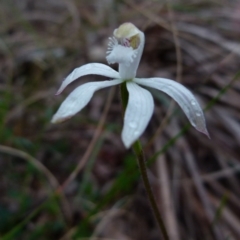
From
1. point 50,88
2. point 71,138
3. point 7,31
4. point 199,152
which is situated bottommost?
point 199,152

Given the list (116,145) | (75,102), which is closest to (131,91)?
(75,102)

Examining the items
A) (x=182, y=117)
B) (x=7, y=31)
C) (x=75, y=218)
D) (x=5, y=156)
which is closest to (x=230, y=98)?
(x=182, y=117)

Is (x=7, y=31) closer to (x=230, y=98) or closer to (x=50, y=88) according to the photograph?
(x=50, y=88)

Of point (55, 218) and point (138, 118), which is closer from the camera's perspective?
point (138, 118)

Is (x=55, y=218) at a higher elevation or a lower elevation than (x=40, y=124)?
lower

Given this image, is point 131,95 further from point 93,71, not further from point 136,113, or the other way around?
point 93,71

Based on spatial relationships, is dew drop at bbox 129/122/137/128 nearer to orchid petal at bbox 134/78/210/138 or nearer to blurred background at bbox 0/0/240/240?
orchid petal at bbox 134/78/210/138

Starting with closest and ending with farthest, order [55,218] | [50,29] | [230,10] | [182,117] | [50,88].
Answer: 1. [55,218]
2. [182,117]
3. [50,88]
4. [230,10]
5. [50,29]
